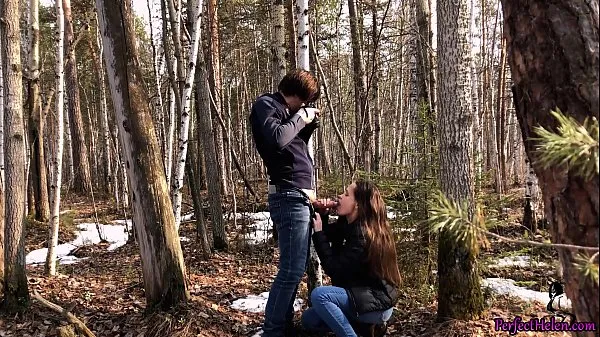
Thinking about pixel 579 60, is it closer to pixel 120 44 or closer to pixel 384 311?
pixel 384 311

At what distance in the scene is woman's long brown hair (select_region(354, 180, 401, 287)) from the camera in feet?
11.3

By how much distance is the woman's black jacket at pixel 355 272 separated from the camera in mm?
3453

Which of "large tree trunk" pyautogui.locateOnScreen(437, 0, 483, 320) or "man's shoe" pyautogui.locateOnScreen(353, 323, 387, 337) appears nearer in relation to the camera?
"man's shoe" pyautogui.locateOnScreen(353, 323, 387, 337)

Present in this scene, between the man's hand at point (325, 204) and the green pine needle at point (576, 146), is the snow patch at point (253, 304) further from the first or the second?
the green pine needle at point (576, 146)

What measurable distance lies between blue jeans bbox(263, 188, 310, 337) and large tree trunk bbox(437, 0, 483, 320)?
1.23 meters

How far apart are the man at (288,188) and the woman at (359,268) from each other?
0.63ft

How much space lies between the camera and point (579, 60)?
1.39m

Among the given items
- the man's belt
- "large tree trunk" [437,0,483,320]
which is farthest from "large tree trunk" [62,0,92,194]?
"large tree trunk" [437,0,483,320]

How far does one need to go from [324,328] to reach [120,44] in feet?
9.70

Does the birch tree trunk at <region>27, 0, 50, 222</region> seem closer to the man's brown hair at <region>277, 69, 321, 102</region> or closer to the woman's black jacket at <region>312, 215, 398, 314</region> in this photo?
the man's brown hair at <region>277, 69, 321, 102</region>

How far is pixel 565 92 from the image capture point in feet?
4.65

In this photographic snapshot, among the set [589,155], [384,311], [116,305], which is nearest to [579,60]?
[589,155]

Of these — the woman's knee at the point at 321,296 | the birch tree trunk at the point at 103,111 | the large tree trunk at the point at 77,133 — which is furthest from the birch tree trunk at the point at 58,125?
the large tree trunk at the point at 77,133

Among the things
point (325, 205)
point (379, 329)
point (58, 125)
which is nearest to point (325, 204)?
point (325, 205)
